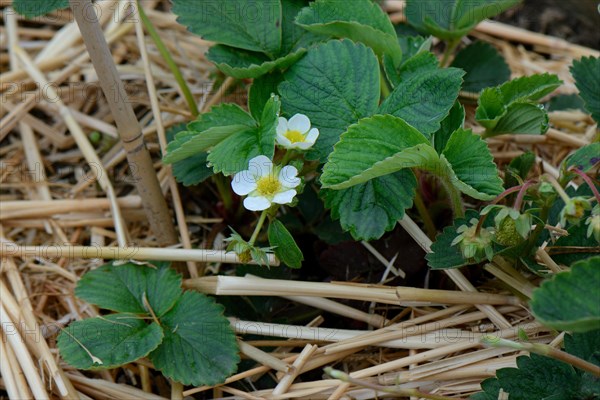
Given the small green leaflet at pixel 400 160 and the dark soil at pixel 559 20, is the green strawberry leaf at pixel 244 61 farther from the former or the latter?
the dark soil at pixel 559 20

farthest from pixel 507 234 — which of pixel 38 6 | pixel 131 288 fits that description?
pixel 38 6

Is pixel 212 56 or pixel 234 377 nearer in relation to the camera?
pixel 234 377

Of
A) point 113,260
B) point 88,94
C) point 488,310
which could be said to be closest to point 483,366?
point 488,310

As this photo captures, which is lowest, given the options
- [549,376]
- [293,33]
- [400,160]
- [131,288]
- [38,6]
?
[549,376]

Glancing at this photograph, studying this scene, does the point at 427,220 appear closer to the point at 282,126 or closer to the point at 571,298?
the point at 282,126

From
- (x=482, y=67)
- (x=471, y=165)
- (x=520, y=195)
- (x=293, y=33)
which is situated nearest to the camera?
(x=520, y=195)

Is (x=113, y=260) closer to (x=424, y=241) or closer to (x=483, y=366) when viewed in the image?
(x=424, y=241)

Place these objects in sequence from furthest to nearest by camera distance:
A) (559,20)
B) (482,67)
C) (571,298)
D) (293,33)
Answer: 1. (559,20)
2. (482,67)
3. (293,33)
4. (571,298)

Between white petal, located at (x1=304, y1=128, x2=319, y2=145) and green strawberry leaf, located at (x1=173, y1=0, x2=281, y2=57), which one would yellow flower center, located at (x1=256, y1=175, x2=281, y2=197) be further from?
green strawberry leaf, located at (x1=173, y1=0, x2=281, y2=57)
